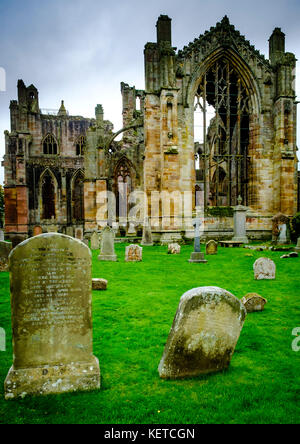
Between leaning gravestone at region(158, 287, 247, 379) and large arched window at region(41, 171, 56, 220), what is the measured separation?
34.7 meters

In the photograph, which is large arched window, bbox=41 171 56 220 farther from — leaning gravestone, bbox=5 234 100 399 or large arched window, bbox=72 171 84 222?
leaning gravestone, bbox=5 234 100 399

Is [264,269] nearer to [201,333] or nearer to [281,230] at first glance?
[201,333]

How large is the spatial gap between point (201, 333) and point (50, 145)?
3814 centimetres

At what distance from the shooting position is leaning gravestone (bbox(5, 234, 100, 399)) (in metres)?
2.94

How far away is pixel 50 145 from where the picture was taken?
1467 inches

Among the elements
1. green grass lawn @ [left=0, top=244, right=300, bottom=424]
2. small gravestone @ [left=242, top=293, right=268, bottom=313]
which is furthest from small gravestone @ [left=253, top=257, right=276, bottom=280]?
small gravestone @ [left=242, top=293, right=268, bottom=313]

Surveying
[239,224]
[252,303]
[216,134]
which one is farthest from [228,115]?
[252,303]

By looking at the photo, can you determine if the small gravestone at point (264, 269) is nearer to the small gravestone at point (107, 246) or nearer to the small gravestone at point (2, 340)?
the small gravestone at point (107, 246)

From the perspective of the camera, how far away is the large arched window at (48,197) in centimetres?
3562

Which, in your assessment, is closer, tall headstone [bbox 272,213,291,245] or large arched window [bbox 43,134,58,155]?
tall headstone [bbox 272,213,291,245]

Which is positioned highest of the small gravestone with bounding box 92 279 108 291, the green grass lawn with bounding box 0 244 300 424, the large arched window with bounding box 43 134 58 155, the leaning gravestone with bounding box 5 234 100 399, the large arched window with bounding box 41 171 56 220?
the large arched window with bounding box 43 134 58 155

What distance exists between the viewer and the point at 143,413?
261cm

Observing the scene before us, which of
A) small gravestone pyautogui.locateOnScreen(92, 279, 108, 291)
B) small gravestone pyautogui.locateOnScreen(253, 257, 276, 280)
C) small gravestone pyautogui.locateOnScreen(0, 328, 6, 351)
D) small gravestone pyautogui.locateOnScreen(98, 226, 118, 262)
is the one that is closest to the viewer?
small gravestone pyautogui.locateOnScreen(0, 328, 6, 351)
